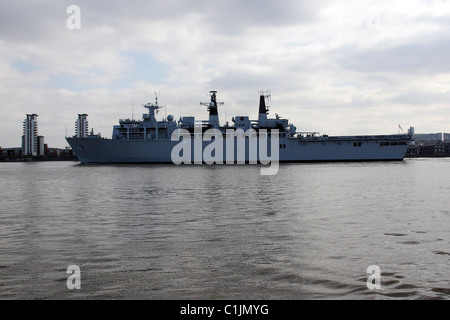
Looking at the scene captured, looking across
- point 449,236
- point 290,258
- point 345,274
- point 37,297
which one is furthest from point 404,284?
point 37,297

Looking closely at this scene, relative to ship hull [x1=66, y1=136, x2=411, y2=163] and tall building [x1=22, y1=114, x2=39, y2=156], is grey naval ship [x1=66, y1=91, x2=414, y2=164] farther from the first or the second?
tall building [x1=22, y1=114, x2=39, y2=156]

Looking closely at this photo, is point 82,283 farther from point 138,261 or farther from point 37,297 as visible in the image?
point 138,261

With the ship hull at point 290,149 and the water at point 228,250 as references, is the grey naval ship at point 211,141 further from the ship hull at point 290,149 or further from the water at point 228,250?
the water at point 228,250

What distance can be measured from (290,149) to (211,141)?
12926mm

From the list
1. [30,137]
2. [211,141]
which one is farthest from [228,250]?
[30,137]

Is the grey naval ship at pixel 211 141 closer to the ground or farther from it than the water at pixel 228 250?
farther from it

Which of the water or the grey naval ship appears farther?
the grey naval ship

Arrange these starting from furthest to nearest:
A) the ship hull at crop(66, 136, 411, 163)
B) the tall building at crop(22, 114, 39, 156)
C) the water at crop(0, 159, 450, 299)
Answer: the tall building at crop(22, 114, 39, 156)
the ship hull at crop(66, 136, 411, 163)
the water at crop(0, 159, 450, 299)

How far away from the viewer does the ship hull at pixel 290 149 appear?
208ft

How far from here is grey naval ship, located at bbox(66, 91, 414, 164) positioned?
2493 inches

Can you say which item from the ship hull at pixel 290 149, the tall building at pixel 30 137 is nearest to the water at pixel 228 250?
the ship hull at pixel 290 149

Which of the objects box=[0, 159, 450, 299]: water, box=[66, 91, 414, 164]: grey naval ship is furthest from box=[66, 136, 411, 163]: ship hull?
box=[0, 159, 450, 299]: water

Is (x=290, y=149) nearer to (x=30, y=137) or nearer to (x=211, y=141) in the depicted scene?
(x=211, y=141)

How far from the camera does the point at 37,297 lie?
5.59m
